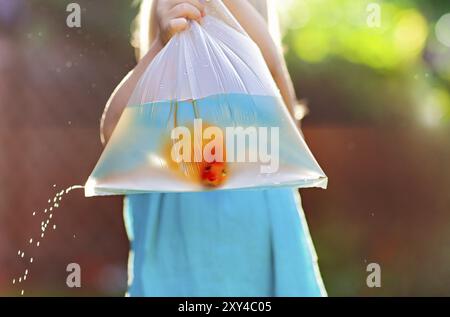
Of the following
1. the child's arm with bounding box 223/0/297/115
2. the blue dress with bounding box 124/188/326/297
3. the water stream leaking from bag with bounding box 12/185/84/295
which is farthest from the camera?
the water stream leaking from bag with bounding box 12/185/84/295

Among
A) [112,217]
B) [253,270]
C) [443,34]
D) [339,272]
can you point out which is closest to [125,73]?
[112,217]

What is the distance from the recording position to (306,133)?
5.58ft

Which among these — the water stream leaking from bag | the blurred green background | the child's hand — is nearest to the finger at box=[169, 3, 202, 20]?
the child's hand

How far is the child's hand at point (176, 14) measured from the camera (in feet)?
4.61

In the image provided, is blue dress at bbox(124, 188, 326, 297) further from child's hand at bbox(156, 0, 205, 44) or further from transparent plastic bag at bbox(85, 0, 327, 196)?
child's hand at bbox(156, 0, 205, 44)

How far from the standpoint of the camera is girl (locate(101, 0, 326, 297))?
134cm

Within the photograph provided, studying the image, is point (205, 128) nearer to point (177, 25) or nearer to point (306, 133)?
point (177, 25)

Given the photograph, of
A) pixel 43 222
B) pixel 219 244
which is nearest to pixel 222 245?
pixel 219 244

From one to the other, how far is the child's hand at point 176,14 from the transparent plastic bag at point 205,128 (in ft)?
0.06

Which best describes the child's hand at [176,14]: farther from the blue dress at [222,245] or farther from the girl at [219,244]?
the blue dress at [222,245]

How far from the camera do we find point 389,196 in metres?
1.73

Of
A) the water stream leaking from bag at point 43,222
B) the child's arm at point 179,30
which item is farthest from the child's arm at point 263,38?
the water stream leaking from bag at point 43,222

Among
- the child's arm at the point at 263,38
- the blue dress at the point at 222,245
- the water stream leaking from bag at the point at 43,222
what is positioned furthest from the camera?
the water stream leaking from bag at the point at 43,222
